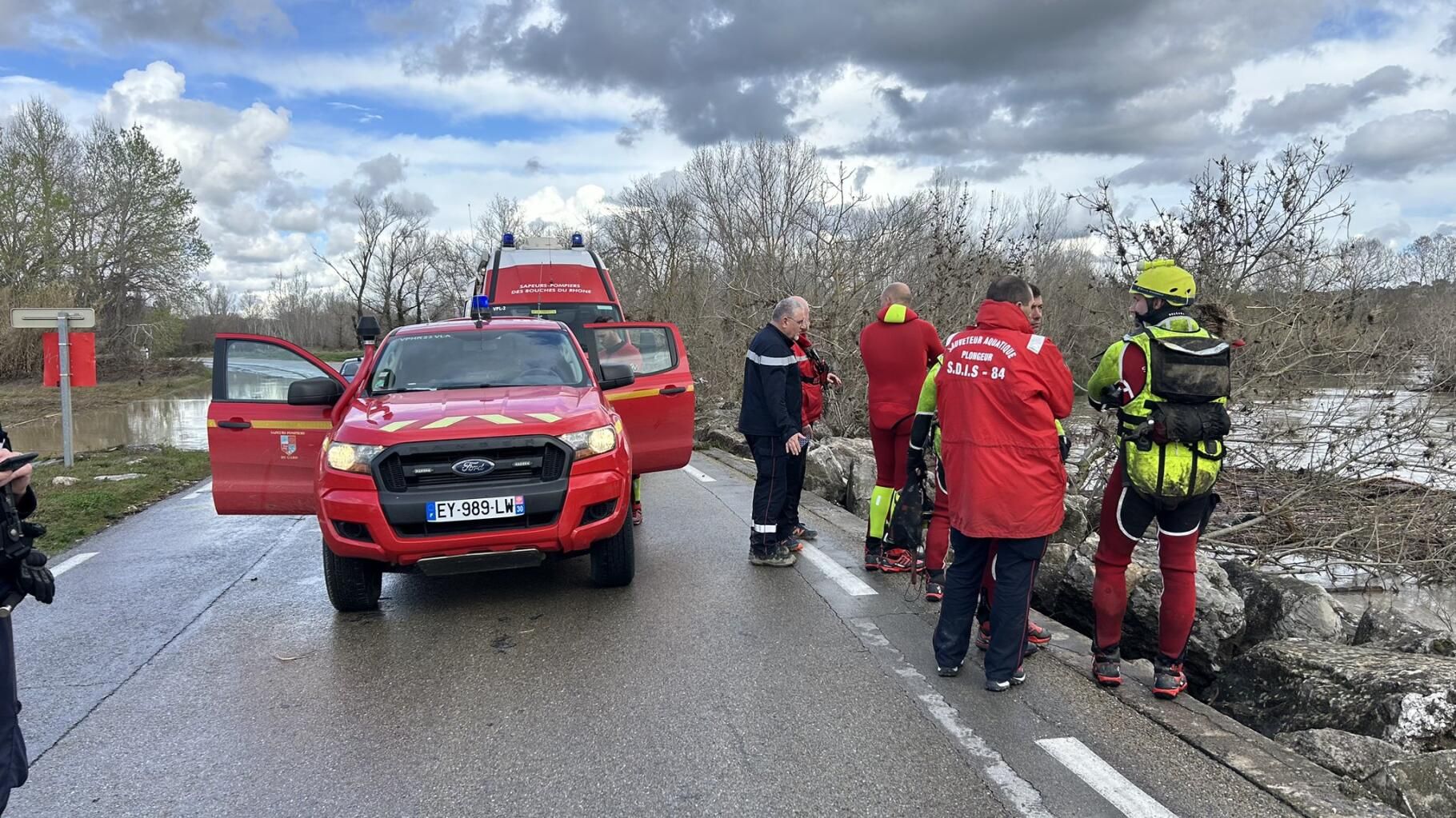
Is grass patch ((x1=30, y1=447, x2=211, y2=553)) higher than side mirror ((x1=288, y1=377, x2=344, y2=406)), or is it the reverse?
side mirror ((x1=288, y1=377, x2=344, y2=406))

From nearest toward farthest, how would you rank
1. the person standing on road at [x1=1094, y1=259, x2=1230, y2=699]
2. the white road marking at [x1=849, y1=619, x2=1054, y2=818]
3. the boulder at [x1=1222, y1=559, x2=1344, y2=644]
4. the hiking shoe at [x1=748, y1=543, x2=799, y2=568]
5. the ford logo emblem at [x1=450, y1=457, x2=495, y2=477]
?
the white road marking at [x1=849, y1=619, x2=1054, y2=818]
the person standing on road at [x1=1094, y1=259, x2=1230, y2=699]
the ford logo emblem at [x1=450, y1=457, x2=495, y2=477]
the boulder at [x1=1222, y1=559, x2=1344, y2=644]
the hiking shoe at [x1=748, y1=543, x2=799, y2=568]

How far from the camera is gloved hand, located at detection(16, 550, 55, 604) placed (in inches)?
102

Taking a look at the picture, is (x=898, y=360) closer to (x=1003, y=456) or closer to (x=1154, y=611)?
(x=1003, y=456)

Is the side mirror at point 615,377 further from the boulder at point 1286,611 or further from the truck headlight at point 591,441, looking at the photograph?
the boulder at point 1286,611

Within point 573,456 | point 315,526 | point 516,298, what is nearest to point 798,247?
point 516,298

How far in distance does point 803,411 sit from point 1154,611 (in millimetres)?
2717

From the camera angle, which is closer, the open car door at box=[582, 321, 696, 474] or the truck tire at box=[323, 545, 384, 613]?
the truck tire at box=[323, 545, 384, 613]

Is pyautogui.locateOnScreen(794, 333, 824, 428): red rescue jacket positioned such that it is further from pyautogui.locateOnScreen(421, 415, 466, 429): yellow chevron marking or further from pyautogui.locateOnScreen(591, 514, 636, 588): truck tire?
pyautogui.locateOnScreen(421, 415, 466, 429): yellow chevron marking

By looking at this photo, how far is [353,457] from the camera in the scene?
520 centimetres

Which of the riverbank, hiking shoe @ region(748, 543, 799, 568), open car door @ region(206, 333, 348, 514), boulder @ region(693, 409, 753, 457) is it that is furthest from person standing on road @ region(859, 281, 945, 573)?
the riverbank

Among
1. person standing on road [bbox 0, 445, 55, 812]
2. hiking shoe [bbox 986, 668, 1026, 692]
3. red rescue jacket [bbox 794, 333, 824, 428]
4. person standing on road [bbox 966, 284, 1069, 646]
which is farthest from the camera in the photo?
red rescue jacket [bbox 794, 333, 824, 428]

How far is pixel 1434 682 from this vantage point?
3.89 m

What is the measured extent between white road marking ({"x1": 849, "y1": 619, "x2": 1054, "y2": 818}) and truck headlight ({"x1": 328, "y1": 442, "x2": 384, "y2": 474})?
2.87m

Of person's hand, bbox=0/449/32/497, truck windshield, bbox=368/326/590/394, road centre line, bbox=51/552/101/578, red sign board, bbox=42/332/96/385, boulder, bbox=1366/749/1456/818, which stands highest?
truck windshield, bbox=368/326/590/394
